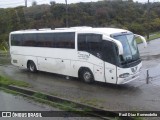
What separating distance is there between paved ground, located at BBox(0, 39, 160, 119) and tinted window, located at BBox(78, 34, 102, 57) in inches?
66.7

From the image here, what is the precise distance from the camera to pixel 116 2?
219ft

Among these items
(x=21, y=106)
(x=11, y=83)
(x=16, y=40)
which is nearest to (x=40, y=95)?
(x=21, y=106)

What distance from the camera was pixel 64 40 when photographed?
55.4 ft

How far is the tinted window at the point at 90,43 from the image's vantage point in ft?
48.4

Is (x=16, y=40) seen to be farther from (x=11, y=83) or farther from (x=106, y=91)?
(x=106, y=91)

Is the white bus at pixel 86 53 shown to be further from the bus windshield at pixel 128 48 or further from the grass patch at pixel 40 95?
the grass patch at pixel 40 95

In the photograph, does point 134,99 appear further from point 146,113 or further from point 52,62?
point 52,62

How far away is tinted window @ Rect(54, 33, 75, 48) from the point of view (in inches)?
643

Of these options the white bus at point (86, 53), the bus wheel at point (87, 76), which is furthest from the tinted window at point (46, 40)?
the bus wheel at point (87, 76)

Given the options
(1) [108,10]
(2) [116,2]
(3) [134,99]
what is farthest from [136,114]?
(2) [116,2]

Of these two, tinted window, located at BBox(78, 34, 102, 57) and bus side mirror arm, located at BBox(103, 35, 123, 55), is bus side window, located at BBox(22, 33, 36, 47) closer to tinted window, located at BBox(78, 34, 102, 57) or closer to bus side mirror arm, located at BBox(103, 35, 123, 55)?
tinted window, located at BBox(78, 34, 102, 57)

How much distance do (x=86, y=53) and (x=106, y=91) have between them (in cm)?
248

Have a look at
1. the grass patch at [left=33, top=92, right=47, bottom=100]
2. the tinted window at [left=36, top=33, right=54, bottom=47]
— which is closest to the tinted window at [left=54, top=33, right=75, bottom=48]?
the tinted window at [left=36, top=33, right=54, bottom=47]

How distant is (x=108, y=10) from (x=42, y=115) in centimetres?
5159
